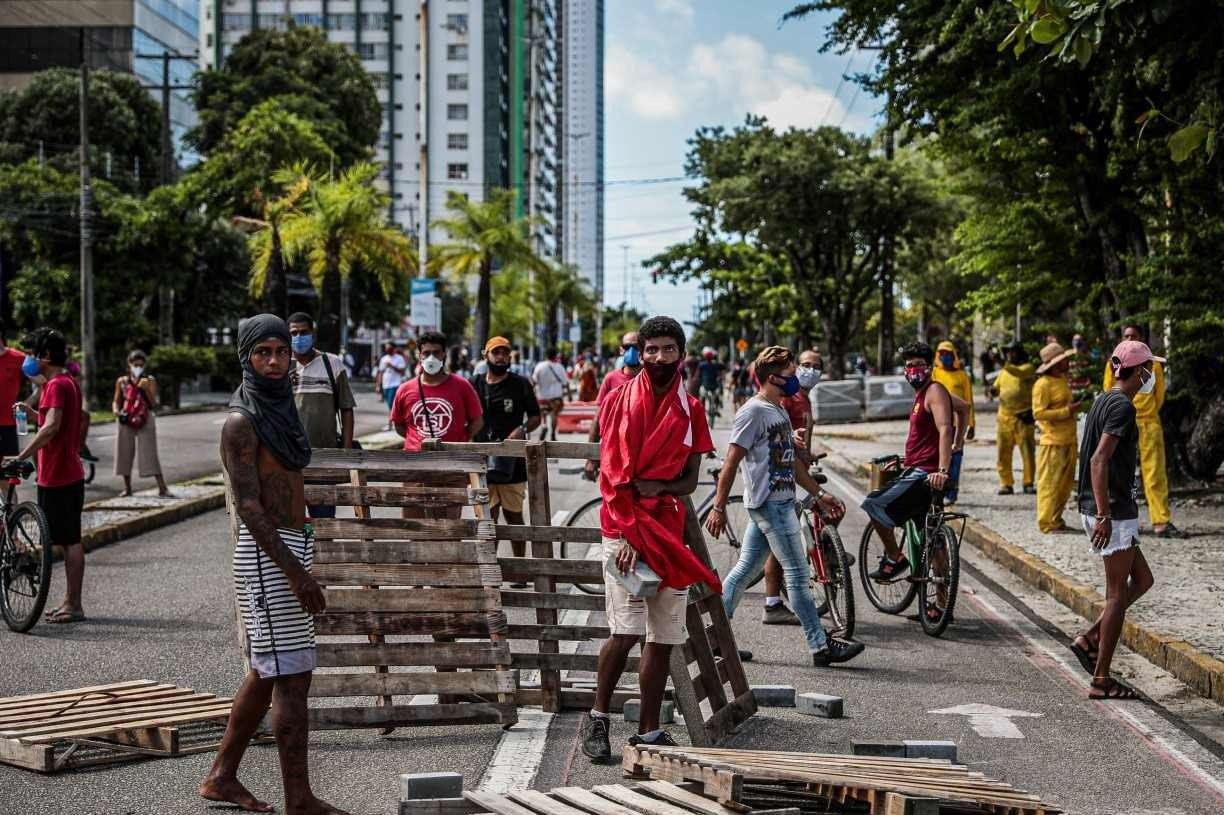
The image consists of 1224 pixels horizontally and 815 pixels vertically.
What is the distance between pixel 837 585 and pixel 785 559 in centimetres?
103

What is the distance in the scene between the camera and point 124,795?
19.0ft

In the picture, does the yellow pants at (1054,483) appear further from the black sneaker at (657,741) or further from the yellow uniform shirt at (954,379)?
the black sneaker at (657,741)

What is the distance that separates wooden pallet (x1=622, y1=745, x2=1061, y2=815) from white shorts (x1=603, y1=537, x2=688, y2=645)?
731 millimetres

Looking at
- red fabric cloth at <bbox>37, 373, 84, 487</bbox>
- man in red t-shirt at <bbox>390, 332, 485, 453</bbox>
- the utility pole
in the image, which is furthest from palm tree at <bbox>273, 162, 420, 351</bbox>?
red fabric cloth at <bbox>37, 373, 84, 487</bbox>

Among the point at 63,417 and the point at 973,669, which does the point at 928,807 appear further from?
the point at 63,417

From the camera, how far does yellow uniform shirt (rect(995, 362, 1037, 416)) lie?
59.3 feet

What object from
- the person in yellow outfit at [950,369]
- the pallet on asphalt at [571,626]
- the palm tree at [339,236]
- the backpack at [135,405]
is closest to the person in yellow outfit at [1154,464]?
the person in yellow outfit at [950,369]

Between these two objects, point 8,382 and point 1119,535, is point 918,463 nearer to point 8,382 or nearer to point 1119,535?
point 1119,535

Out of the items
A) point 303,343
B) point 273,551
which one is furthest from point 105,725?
point 303,343

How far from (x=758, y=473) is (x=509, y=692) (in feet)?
7.92

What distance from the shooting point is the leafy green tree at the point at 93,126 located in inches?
2404

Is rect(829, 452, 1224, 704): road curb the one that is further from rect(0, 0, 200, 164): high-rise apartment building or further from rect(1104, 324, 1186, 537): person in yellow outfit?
rect(0, 0, 200, 164): high-rise apartment building

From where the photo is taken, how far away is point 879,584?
35.1 feet

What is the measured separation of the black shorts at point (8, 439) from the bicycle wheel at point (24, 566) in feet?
4.70
